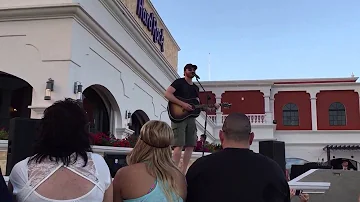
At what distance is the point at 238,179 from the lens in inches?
79.0

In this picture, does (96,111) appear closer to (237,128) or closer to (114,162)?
(114,162)

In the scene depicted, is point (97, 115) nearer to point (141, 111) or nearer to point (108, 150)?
point (141, 111)

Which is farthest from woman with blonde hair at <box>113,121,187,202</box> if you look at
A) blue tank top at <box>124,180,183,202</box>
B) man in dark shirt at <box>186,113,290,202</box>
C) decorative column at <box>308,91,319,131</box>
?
decorative column at <box>308,91,319,131</box>

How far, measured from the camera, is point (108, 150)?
5.62 meters

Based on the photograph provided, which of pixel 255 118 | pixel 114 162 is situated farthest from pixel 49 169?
pixel 255 118

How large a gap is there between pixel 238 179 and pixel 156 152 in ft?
1.61

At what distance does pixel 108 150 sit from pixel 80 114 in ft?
12.6

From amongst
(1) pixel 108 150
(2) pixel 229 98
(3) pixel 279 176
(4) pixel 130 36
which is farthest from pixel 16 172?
(2) pixel 229 98

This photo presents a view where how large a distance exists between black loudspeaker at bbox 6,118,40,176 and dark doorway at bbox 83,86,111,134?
539 centimetres

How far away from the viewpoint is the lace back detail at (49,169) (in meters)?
1.72

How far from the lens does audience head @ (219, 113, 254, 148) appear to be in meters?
2.11

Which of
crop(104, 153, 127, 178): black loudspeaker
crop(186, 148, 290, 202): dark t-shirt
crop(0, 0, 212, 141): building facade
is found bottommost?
crop(104, 153, 127, 178): black loudspeaker

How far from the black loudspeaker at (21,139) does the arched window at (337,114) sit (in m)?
24.7

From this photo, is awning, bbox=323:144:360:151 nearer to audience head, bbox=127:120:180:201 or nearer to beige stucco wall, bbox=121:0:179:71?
beige stucco wall, bbox=121:0:179:71
